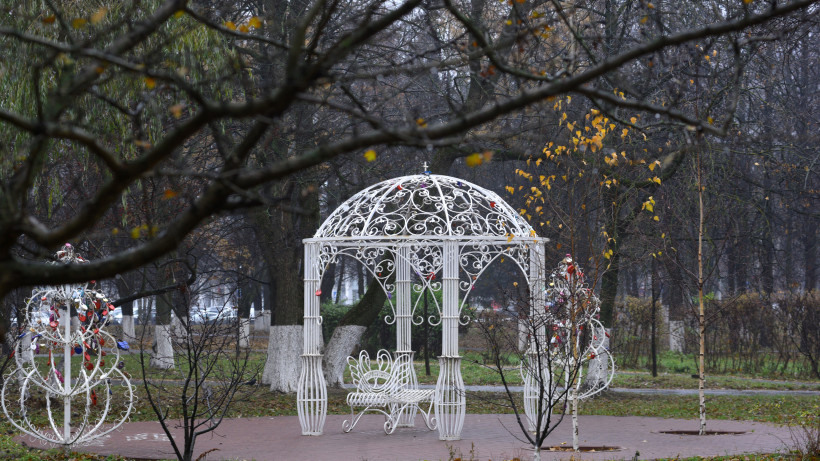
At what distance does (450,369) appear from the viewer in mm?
10133

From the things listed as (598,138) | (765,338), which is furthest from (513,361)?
(598,138)

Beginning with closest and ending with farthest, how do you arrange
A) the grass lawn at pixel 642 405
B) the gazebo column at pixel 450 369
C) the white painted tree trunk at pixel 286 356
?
the gazebo column at pixel 450 369, the grass lawn at pixel 642 405, the white painted tree trunk at pixel 286 356

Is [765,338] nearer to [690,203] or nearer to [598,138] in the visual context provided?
[690,203]

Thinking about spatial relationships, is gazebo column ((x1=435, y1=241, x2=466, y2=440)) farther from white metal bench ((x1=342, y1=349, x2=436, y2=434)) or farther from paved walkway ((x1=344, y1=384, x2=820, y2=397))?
paved walkway ((x1=344, y1=384, x2=820, y2=397))

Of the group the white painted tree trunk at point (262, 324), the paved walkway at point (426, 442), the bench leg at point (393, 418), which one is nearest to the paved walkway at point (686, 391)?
the paved walkway at point (426, 442)

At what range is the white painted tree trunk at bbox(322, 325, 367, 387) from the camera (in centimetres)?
1530

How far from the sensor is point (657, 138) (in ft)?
49.9

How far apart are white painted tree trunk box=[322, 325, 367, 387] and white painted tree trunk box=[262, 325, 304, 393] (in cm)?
57

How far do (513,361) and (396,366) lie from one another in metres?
12.0

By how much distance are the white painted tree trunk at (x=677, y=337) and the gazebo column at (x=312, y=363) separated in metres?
14.4

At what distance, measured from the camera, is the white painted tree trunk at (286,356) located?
49.0ft

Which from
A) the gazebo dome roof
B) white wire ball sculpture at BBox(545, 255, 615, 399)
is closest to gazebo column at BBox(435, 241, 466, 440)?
the gazebo dome roof

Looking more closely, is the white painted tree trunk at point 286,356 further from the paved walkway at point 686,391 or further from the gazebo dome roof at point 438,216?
the gazebo dome roof at point 438,216

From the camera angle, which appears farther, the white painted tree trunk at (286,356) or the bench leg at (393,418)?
the white painted tree trunk at (286,356)
